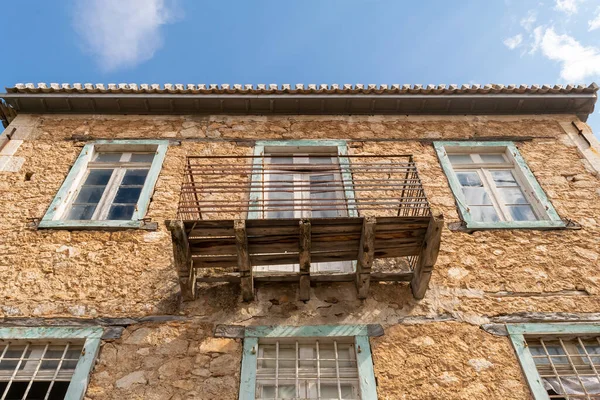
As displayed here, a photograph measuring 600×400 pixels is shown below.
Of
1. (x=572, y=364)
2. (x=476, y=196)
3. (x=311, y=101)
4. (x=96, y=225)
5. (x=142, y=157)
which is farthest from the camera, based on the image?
(x=311, y=101)

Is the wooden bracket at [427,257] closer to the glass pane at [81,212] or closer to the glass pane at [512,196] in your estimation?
the glass pane at [512,196]

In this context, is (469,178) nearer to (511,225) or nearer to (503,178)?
(503,178)

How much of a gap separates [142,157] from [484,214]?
526 centimetres

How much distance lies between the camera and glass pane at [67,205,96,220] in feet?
20.0

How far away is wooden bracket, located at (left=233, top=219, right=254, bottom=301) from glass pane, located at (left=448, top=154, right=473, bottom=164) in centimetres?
400

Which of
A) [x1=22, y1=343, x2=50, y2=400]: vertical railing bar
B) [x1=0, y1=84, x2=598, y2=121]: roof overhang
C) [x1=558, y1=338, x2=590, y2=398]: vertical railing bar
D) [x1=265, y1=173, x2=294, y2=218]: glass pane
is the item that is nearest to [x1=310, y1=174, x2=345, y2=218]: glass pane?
[x1=265, y1=173, x2=294, y2=218]: glass pane

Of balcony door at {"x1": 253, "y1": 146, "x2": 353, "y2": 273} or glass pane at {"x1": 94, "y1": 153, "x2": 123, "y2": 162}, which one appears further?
glass pane at {"x1": 94, "y1": 153, "x2": 123, "y2": 162}

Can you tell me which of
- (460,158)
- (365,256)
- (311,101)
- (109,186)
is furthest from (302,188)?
(109,186)

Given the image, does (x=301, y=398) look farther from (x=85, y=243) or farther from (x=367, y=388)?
(x=85, y=243)

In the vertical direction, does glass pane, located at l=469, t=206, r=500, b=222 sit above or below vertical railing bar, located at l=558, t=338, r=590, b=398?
above

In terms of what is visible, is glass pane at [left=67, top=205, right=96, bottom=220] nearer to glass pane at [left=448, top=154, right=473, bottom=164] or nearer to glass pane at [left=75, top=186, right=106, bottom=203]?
glass pane at [left=75, top=186, right=106, bottom=203]

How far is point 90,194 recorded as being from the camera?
646 centimetres

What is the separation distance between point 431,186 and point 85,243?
187 inches

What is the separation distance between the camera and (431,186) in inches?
256
